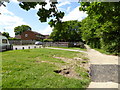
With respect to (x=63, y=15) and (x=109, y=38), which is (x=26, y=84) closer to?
(x=63, y=15)

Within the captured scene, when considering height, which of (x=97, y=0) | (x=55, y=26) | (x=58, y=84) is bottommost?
(x=58, y=84)

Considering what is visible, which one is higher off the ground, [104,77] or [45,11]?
[45,11]

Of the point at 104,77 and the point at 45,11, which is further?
the point at 104,77

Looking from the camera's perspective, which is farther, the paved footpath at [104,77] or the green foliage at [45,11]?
the paved footpath at [104,77]

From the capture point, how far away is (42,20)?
9.14 feet

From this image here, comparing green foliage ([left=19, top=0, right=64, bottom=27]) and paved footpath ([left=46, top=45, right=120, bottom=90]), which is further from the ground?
green foliage ([left=19, top=0, right=64, bottom=27])

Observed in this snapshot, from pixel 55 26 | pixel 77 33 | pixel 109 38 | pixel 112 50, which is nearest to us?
pixel 55 26

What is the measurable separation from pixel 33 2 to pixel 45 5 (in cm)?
30

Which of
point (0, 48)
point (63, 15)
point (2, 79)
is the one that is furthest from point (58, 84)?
point (0, 48)

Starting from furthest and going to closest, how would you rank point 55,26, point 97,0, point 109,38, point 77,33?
1. point 77,33
2. point 109,38
3. point 97,0
4. point 55,26

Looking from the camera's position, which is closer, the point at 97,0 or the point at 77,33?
the point at 97,0

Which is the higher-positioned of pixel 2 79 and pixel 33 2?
pixel 33 2

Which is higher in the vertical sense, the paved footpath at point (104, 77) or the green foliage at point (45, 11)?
the green foliage at point (45, 11)

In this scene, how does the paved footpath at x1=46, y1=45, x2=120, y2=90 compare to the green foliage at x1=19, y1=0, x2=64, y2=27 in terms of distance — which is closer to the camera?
the green foliage at x1=19, y1=0, x2=64, y2=27
